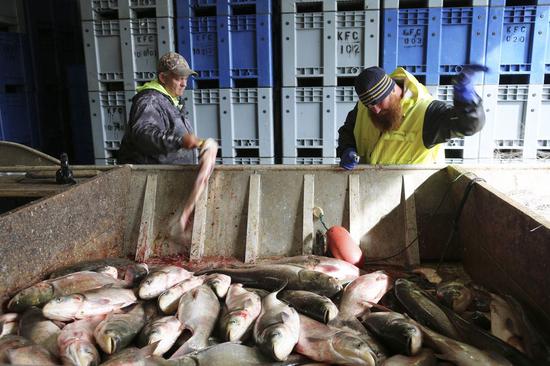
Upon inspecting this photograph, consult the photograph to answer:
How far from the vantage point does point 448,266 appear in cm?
333

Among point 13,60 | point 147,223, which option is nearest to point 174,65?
point 147,223

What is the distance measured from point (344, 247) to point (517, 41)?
13.7ft

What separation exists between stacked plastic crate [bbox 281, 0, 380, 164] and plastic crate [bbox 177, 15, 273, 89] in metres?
0.29

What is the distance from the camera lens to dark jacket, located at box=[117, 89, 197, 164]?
3865 millimetres

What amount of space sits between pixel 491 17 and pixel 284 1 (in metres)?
2.67

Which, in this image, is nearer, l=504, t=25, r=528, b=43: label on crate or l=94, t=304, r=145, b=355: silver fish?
l=94, t=304, r=145, b=355: silver fish

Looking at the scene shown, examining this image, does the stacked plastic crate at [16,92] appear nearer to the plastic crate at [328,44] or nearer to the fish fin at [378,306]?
the plastic crate at [328,44]

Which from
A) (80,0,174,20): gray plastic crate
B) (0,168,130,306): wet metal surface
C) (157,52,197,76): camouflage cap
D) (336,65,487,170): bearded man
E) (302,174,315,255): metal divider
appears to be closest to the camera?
(0,168,130,306): wet metal surface

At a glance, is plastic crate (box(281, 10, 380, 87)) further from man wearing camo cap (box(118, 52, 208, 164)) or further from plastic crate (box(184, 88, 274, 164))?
man wearing camo cap (box(118, 52, 208, 164))

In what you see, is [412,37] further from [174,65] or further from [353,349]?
[353,349]

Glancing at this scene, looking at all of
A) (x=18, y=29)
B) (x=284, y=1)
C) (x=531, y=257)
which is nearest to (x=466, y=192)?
(x=531, y=257)

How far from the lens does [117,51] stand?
6379 millimetres

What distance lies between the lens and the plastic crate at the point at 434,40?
556 centimetres

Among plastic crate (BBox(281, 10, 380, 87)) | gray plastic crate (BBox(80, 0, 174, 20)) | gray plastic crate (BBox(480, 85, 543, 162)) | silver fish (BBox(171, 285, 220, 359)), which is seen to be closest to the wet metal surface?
silver fish (BBox(171, 285, 220, 359))
